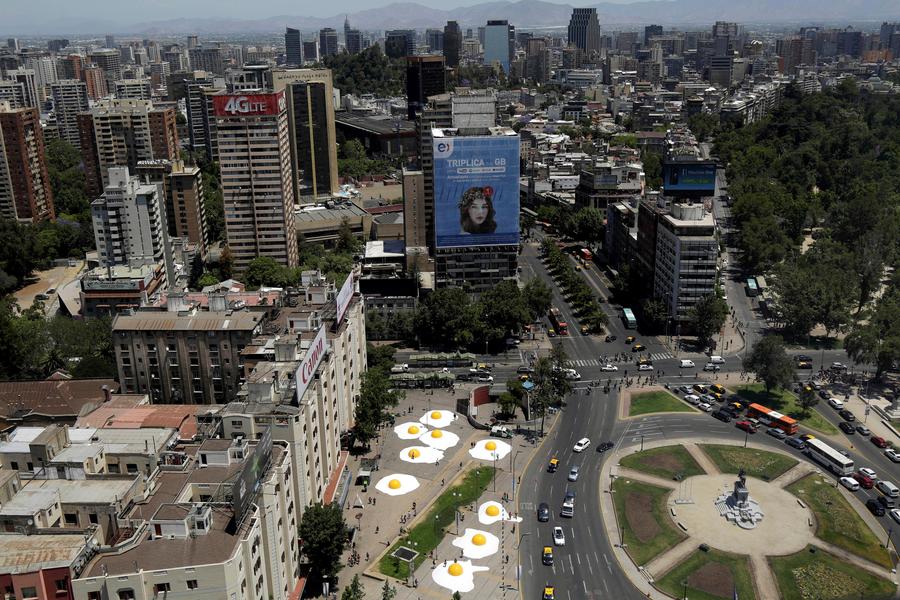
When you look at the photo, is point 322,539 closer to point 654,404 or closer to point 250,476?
point 250,476

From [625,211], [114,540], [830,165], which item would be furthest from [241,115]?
[830,165]

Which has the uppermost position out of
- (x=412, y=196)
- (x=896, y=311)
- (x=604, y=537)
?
(x=412, y=196)

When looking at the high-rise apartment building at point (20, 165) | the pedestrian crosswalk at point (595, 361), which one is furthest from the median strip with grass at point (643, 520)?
the high-rise apartment building at point (20, 165)

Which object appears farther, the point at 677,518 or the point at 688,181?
the point at 688,181

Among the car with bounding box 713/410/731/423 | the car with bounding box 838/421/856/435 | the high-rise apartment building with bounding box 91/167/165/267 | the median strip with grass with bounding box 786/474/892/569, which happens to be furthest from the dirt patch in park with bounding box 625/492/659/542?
the high-rise apartment building with bounding box 91/167/165/267

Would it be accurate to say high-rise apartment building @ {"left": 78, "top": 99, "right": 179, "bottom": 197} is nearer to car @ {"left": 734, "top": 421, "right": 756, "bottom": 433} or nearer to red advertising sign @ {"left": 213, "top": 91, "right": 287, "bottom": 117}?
red advertising sign @ {"left": 213, "top": 91, "right": 287, "bottom": 117}

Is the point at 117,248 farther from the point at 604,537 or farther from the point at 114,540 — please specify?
the point at 604,537
